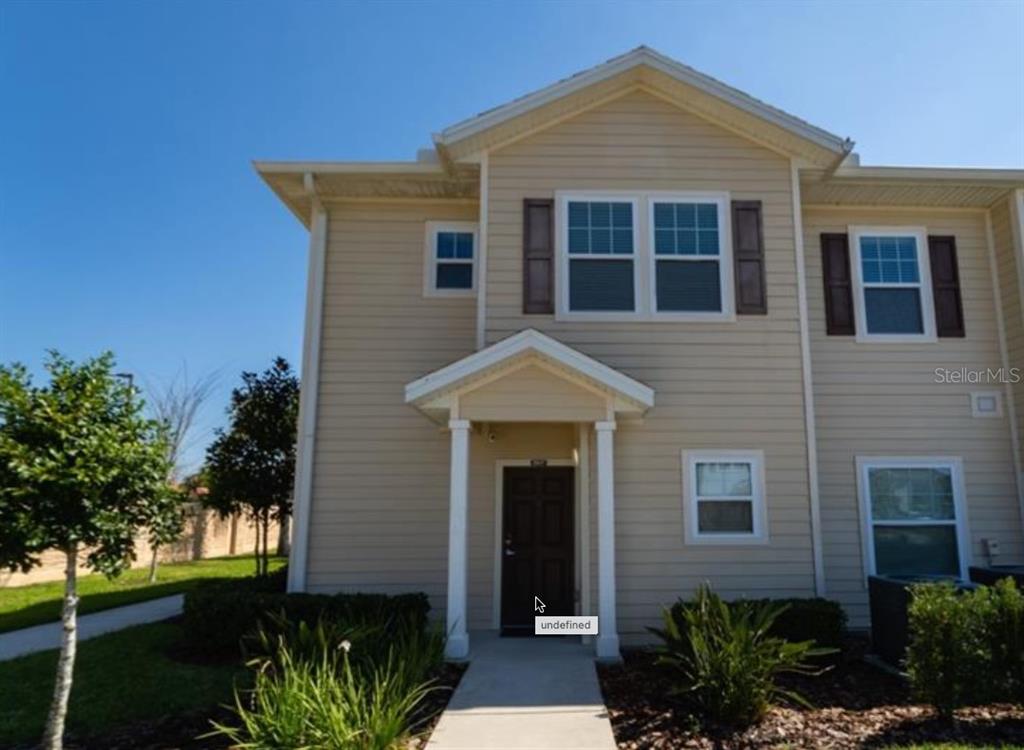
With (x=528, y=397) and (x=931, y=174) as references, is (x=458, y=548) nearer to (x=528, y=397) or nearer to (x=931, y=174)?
(x=528, y=397)

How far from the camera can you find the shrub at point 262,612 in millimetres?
6965

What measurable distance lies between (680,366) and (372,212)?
4831 millimetres

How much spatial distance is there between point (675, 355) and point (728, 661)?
12.7 ft

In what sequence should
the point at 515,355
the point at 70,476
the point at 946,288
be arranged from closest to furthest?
the point at 70,476 → the point at 515,355 → the point at 946,288

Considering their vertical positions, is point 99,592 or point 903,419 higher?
point 903,419

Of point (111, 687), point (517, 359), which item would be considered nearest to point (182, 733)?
point (111, 687)

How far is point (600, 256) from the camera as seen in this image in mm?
8188

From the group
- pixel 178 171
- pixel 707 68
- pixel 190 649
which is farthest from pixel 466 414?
pixel 178 171

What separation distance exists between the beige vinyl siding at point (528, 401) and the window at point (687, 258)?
176 cm

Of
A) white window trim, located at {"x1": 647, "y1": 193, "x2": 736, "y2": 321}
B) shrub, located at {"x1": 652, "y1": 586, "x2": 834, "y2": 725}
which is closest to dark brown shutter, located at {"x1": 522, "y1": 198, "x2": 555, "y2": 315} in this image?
white window trim, located at {"x1": 647, "y1": 193, "x2": 736, "y2": 321}

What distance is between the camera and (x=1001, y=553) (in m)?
8.34

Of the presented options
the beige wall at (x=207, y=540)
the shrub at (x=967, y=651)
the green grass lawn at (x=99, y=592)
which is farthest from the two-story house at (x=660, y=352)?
the beige wall at (x=207, y=540)

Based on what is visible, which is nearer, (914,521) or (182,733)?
(182,733)

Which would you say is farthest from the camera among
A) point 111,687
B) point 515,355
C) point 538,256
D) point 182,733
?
point 538,256
